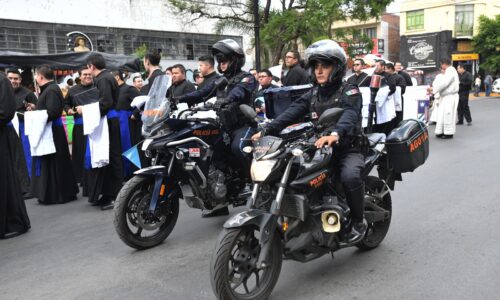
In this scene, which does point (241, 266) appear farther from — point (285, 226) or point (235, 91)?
point (235, 91)

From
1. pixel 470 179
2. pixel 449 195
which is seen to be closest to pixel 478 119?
pixel 470 179

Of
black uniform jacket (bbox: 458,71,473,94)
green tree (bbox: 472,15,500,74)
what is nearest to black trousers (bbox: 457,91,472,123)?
black uniform jacket (bbox: 458,71,473,94)

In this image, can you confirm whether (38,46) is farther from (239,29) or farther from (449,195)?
(449,195)

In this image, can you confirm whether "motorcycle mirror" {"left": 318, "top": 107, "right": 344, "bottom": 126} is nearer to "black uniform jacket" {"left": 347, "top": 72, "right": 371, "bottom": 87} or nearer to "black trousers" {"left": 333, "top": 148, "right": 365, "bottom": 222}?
"black trousers" {"left": 333, "top": 148, "right": 365, "bottom": 222}

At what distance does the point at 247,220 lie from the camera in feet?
10.8

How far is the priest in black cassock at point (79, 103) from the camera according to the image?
6.75m

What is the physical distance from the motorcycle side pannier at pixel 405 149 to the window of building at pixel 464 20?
1688 inches

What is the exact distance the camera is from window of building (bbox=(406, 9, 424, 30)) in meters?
44.7

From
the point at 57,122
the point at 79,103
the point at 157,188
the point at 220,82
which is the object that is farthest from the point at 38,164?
the point at 220,82

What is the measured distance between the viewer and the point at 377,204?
4523 millimetres

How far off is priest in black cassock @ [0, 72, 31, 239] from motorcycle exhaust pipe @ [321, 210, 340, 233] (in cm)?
390

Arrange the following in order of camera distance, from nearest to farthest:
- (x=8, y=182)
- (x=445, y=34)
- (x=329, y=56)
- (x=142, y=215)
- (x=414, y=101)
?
(x=329, y=56) < (x=142, y=215) < (x=8, y=182) < (x=414, y=101) < (x=445, y=34)

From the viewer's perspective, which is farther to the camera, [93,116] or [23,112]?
[23,112]

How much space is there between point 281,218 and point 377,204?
135 cm
